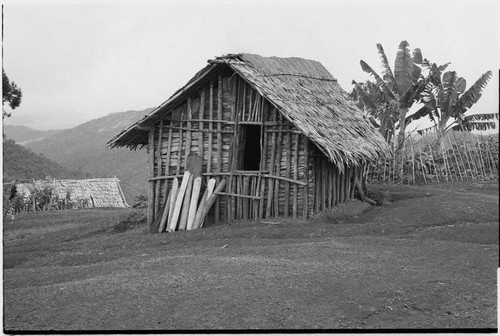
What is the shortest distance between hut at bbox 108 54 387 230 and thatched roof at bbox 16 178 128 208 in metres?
12.5

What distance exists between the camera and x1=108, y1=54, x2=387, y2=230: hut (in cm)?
1482

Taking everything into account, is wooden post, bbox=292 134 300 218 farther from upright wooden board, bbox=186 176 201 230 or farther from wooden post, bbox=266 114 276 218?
upright wooden board, bbox=186 176 201 230

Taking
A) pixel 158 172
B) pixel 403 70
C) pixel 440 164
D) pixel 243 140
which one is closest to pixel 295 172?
pixel 243 140

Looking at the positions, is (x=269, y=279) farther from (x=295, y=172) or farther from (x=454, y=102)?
(x=454, y=102)

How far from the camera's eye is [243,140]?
15.7 m

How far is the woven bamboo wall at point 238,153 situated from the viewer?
14922mm

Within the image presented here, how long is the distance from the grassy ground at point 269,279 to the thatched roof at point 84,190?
547 inches

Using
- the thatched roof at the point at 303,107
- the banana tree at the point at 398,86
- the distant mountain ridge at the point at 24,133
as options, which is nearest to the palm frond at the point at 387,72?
the banana tree at the point at 398,86

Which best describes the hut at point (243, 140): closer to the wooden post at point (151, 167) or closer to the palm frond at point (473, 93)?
the wooden post at point (151, 167)

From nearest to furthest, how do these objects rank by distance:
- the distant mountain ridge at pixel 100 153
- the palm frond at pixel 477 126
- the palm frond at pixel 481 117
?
the palm frond at pixel 481 117 → the palm frond at pixel 477 126 → the distant mountain ridge at pixel 100 153

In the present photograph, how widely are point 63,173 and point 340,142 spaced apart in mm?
24231

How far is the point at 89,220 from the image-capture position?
798 inches

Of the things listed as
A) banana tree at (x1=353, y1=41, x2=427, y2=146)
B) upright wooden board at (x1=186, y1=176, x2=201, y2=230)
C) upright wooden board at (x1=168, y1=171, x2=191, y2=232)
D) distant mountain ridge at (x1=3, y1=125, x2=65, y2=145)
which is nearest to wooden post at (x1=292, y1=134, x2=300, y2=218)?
upright wooden board at (x1=186, y1=176, x2=201, y2=230)

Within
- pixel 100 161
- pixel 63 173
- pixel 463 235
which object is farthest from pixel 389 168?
pixel 100 161
